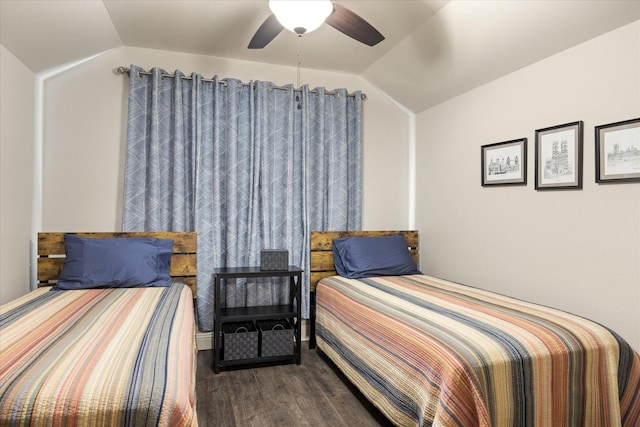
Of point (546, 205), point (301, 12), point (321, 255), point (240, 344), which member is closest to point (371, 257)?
point (321, 255)

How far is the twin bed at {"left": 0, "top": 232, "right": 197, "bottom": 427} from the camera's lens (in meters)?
1.10

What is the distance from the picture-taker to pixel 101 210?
3104mm

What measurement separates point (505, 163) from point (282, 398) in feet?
7.20

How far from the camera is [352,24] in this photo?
6.99 ft

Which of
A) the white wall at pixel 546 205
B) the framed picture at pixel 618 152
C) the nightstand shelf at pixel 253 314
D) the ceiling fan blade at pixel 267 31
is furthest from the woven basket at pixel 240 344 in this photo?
the framed picture at pixel 618 152

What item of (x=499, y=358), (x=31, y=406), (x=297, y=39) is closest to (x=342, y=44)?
(x=297, y=39)

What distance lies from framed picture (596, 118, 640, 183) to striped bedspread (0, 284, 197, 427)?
2.27 metres

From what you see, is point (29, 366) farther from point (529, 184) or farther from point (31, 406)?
point (529, 184)

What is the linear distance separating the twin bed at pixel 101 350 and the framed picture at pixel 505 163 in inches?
90.0

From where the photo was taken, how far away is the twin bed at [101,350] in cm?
110

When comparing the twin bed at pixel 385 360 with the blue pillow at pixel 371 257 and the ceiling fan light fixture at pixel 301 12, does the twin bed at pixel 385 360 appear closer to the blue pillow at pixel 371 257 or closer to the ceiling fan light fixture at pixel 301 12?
the blue pillow at pixel 371 257

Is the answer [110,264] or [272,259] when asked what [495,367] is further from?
[110,264]

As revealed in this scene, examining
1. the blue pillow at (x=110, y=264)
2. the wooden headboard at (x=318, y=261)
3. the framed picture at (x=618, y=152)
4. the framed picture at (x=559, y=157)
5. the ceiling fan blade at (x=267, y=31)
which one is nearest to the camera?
the framed picture at (x=618, y=152)

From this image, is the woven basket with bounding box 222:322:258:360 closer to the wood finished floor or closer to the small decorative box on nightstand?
the wood finished floor
